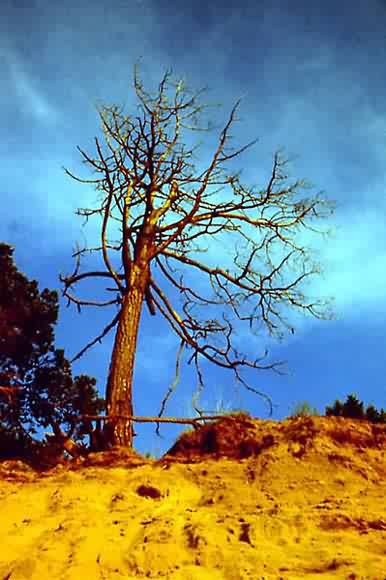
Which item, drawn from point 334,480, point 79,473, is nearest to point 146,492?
point 79,473

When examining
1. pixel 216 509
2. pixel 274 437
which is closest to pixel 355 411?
pixel 274 437

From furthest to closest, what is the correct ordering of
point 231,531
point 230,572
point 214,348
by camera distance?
point 214,348 < point 231,531 < point 230,572

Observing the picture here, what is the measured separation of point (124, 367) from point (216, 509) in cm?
340

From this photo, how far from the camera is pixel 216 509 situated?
208 inches

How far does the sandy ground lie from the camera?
13.8ft

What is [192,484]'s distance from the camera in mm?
5871

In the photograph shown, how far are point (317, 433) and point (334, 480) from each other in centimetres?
80

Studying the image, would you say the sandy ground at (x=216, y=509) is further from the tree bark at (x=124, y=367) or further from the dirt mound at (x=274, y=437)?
the tree bark at (x=124, y=367)

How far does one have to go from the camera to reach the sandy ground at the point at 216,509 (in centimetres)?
419

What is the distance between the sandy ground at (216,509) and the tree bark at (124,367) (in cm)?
64

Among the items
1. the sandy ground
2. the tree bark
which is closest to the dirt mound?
the sandy ground

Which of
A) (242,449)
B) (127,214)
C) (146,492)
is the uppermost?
(127,214)

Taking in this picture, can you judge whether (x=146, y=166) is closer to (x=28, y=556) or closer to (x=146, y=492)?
(x=146, y=492)

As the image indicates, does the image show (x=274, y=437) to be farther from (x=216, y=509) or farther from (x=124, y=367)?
(x=124, y=367)
